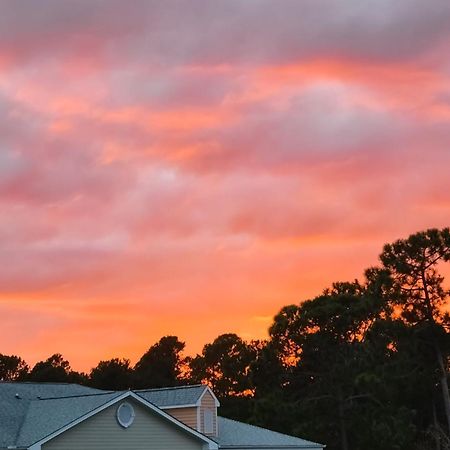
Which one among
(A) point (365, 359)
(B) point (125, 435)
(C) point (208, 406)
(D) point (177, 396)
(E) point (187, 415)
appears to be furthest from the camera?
(A) point (365, 359)

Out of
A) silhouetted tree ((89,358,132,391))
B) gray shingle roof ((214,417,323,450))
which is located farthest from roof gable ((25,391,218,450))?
silhouetted tree ((89,358,132,391))

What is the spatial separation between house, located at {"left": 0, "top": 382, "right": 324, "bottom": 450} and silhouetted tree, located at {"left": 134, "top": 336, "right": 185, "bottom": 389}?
4500 cm

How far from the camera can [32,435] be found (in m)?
37.7

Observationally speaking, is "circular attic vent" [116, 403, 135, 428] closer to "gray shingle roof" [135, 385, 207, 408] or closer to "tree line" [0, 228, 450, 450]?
"gray shingle roof" [135, 385, 207, 408]

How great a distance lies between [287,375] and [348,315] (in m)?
6.43

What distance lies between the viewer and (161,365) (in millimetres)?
110500

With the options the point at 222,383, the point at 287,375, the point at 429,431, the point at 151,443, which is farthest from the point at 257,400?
the point at 222,383

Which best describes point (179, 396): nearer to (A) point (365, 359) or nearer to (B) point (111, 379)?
(A) point (365, 359)

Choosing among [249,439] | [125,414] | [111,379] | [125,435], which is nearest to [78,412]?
[125,414]

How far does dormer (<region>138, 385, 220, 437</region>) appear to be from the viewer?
1815 inches

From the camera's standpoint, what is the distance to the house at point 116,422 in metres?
38.0

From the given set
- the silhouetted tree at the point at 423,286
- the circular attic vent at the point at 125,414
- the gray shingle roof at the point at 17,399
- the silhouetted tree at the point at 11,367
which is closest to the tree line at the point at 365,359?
the silhouetted tree at the point at 423,286

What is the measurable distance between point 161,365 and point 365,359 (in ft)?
173

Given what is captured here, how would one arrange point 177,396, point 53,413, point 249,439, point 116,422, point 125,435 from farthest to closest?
point 177,396, point 249,439, point 53,413, point 125,435, point 116,422
